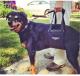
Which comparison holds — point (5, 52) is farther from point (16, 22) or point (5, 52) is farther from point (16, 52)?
point (16, 22)

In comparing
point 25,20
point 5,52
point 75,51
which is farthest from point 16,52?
point 75,51

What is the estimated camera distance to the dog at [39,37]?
257cm

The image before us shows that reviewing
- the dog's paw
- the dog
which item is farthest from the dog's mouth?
the dog's paw

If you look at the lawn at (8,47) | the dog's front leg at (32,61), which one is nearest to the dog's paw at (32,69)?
the dog's front leg at (32,61)

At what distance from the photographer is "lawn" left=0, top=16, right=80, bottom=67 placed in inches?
102

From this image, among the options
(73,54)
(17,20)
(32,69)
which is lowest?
(32,69)

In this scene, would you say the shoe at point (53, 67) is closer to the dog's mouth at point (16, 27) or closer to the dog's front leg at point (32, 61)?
the dog's front leg at point (32, 61)

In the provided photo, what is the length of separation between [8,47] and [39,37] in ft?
0.83

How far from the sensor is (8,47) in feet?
8.56

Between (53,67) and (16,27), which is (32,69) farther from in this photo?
(16,27)

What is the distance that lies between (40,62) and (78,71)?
0.30m

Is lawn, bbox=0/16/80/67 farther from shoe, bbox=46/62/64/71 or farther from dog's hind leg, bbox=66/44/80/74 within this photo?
dog's hind leg, bbox=66/44/80/74

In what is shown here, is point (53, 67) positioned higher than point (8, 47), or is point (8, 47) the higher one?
point (8, 47)

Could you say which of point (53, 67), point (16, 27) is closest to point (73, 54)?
point (53, 67)
